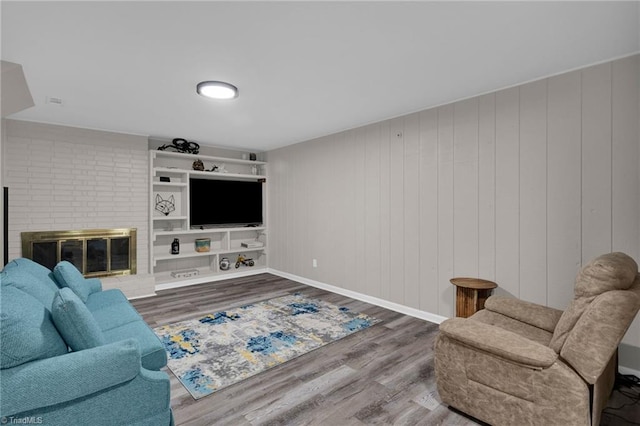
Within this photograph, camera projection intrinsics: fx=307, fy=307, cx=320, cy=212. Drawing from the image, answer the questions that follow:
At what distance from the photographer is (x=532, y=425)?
5.46 feet

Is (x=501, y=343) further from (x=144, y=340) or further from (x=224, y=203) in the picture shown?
(x=224, y=203)

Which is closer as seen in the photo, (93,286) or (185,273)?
(93,286)

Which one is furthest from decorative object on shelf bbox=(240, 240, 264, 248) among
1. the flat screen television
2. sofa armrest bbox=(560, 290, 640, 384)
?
sofa armrest bbox=(560, 290, 640, 384)

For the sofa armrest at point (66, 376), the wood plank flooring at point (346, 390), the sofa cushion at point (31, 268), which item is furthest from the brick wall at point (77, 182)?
the sofa armrest at point (66, 376)

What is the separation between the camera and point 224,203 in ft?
18.8

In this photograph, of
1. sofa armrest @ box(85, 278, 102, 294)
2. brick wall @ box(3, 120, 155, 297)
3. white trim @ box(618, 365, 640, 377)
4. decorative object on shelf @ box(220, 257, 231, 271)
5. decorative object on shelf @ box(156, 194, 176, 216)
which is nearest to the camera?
white trim @ box(618, 365, 640, 377)

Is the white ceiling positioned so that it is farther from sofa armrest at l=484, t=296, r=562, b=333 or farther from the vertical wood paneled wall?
sofa armrest at l=484, t=296, r=562, b=333

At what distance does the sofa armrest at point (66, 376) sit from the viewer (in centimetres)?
128

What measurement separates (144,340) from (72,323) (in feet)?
2.00

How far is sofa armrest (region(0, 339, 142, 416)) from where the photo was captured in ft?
4.21

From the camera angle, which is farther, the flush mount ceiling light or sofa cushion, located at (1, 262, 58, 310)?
the flush mount ceiling light

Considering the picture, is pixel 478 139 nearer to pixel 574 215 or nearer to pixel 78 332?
pixel 574 215

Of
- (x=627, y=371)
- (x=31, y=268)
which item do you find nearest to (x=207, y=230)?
(x=31, y=268)

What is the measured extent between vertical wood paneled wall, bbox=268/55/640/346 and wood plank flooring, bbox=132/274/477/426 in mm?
953
